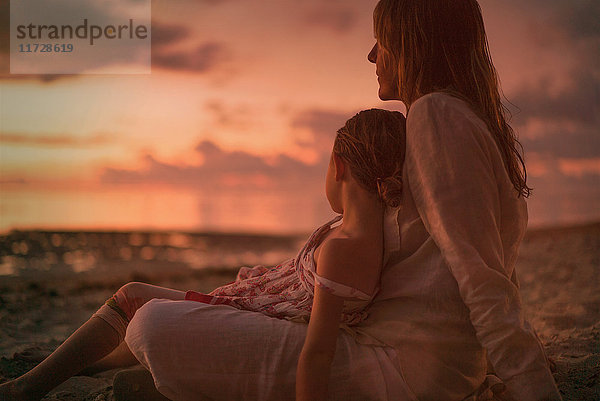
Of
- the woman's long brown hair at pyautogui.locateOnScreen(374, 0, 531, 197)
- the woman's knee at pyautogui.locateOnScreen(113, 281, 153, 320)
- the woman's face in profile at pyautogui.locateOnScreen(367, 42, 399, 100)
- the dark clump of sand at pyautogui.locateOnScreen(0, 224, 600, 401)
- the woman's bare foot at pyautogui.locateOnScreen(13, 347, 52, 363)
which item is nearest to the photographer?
the woman's long brown hair at pyautogui.locateOnScreen(374, 0, 531, 197)

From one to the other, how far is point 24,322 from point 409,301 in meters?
3.92

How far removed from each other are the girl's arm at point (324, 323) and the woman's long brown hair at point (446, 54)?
65 centimetres

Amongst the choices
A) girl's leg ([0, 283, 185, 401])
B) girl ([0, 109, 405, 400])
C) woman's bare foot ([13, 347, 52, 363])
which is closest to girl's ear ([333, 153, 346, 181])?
girl ([0, 109, 405, 400])

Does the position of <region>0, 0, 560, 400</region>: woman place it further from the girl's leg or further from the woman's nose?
the girl's leg

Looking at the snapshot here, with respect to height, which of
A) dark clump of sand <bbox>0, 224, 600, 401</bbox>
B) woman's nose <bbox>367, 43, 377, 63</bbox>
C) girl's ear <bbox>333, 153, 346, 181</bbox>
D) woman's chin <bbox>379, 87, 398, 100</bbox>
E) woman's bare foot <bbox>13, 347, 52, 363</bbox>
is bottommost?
dark clump of sand <bbox>0, 224, 600, 401</bbox>

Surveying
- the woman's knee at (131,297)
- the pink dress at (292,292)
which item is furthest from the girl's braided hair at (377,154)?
the woman's knee at (131,297)

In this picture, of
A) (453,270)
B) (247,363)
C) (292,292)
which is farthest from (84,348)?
(453,270)

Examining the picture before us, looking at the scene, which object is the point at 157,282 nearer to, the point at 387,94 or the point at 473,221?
the point at 387,94

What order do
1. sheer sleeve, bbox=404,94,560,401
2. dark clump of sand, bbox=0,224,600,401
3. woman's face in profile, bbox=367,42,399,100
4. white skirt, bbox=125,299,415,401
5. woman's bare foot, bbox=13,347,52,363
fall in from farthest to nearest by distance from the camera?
woman's bare foot, bbox=13,347,52,363, dark clump of sand, bbox=0,224,600,401, woman's face in profile, bbox=367,42,399,100, white skirt, bbox=125,299,415,401, sheer sleeve, bbox=404,94,560,401

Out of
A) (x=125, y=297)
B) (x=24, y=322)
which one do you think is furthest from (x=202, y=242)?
(x=125, y=297)

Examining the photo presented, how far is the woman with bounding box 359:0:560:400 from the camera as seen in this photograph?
174 cm

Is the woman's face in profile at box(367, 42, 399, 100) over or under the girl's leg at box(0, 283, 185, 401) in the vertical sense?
over

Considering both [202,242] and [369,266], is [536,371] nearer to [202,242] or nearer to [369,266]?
[369,266]

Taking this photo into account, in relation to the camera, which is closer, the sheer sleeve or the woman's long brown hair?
the sheer sleeve
